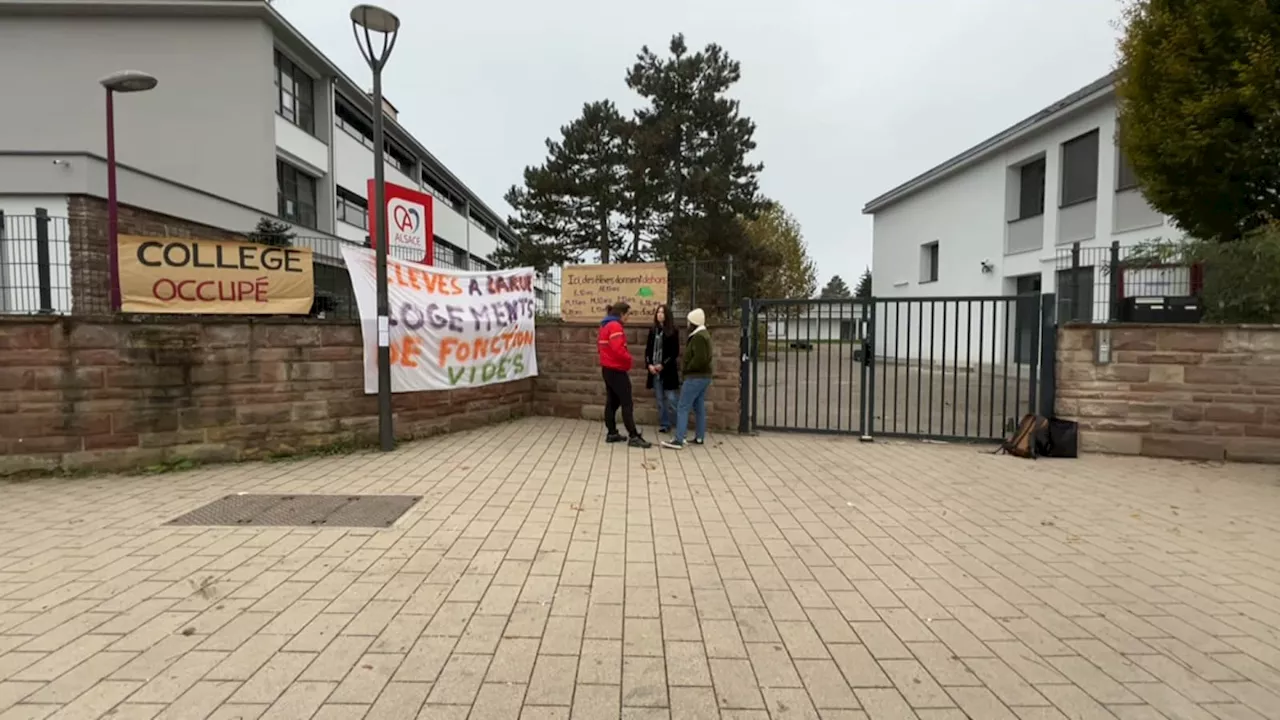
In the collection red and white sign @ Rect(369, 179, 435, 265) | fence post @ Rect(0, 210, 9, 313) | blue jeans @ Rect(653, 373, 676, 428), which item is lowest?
blue jeans @ Rect(653, 373, 676, 428)

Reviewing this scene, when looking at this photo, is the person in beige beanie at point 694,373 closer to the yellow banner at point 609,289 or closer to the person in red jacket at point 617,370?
the person in red jacket at point 617,370

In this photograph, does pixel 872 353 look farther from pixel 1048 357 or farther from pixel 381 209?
pixel 381 209

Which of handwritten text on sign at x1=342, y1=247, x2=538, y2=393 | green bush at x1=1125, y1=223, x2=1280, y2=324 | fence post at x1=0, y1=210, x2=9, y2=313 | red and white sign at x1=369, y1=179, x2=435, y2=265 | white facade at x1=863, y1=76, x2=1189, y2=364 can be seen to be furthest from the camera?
white facade at x1=863, y1=76, x2=1189, y2=364

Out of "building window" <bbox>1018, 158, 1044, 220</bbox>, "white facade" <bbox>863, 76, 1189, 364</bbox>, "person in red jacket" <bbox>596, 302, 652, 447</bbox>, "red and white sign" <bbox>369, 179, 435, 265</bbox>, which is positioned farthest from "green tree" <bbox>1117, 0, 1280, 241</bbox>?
"building window" <bbox>1018, 158, 1044, 220</bbox>

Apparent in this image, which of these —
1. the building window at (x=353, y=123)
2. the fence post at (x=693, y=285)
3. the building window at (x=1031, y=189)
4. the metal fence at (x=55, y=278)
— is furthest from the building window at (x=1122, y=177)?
the building window at (x=353, y=123)

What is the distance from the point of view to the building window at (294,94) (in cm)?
2084

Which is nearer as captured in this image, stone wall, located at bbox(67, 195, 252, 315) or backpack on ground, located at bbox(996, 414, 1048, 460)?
backpack on ground, located at bbox(996, 414, 1048, 460)

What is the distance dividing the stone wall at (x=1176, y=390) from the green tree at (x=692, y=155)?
1812 cm

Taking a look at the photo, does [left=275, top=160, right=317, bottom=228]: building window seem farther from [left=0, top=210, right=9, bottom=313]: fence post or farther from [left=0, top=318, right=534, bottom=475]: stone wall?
[left=0, top=318, right=534, bottom=475]: stone wall

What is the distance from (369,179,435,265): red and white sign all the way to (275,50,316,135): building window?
47.4 feet

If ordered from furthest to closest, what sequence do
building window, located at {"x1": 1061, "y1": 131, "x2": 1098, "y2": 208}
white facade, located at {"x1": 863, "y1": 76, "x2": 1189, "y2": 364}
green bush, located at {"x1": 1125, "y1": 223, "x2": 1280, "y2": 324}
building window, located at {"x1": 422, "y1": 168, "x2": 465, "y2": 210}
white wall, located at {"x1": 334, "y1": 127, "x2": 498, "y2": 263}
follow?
building window, located at {"x1": 422, "y1": 168, "x2": 465, "y2": 210} → white wall, located at {"x1": 334, "y1": 127, "x2": 498, "y2": 263} → building window, located at {"x1": 1061, "y1": 131, "x2": 1098, "y2": 208} → white facade, located at {"x1": 863, "y1": 76, "x2": 1189, "y2": 364} → green bush, located at {"x1": 1125, "y1": 223, "x2": 1280, "y2": 324}

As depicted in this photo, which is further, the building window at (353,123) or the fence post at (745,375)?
the building window at (353,123)

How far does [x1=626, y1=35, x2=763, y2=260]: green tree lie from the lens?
82.5ft

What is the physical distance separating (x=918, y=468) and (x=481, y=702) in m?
5.81
